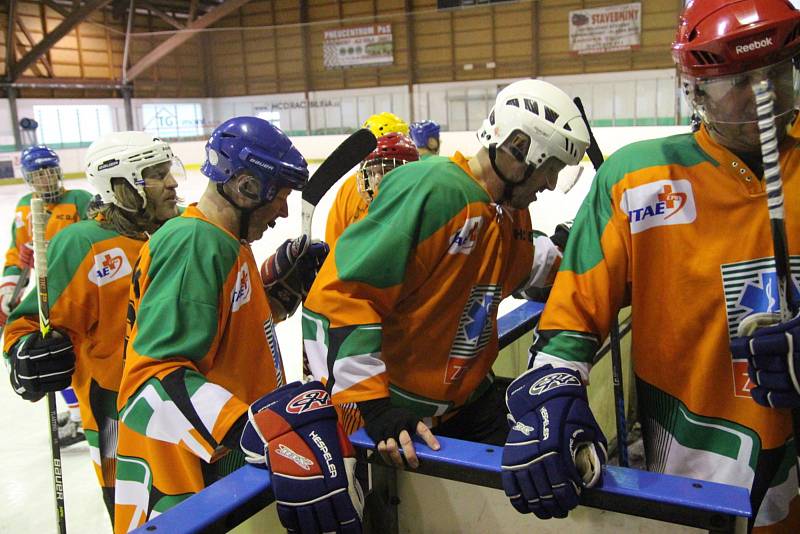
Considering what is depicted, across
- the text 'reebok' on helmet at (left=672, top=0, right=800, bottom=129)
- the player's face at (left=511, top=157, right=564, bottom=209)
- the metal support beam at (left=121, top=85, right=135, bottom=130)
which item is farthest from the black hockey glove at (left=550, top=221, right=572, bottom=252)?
the metal support beam at (left=121, top=85, right=135, bottom=130)

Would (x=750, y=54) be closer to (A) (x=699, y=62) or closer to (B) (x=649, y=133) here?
(A) (x=699, y=62)

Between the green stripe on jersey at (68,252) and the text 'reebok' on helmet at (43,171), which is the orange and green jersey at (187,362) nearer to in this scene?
the green stripe on jersey at (68,252)

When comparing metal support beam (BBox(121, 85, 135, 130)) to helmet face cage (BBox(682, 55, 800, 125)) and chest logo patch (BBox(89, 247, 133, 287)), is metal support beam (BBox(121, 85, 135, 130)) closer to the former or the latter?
chest logo patch (BBox(89, 247, 133, 287))

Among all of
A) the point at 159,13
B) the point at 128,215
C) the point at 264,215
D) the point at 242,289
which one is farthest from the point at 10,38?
the point at 242,289

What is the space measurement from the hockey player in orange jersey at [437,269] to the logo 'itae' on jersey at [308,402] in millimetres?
155

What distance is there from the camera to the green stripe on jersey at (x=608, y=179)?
1167mm

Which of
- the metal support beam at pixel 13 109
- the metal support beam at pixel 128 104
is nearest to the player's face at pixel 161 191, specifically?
the metal support beam at pixel 128 104

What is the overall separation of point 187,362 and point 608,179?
821mm

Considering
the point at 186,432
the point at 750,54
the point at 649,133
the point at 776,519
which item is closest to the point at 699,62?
the point at 750,54

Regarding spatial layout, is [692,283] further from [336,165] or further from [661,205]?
[336,165]

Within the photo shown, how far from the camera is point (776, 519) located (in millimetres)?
1208

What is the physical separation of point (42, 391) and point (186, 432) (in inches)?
42.0

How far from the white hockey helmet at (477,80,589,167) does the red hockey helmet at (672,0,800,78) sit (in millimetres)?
402

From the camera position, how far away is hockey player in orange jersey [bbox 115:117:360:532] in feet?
3.21
